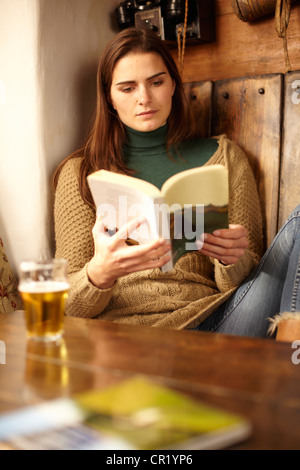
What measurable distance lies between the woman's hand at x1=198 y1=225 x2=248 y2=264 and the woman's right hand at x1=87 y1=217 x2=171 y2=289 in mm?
123

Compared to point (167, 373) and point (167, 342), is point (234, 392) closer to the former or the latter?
point (167, 373)

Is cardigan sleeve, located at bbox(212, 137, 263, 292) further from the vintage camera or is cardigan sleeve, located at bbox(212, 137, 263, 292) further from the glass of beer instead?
the glass of beer

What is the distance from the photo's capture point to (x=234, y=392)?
615 mm

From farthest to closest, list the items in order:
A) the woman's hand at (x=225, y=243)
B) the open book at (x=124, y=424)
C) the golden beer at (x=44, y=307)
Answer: the woman's hand at (x=225, y=243) → the golden beer at (x=44, y=307) → the open book at (x=124, y=424)

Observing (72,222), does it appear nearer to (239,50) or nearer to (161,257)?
(161,257)

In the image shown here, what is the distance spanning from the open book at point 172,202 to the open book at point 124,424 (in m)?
0.45

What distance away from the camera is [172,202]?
3.37 ft

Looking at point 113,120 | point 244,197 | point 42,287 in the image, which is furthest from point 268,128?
point 42,287

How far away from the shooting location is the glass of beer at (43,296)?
0.83 m

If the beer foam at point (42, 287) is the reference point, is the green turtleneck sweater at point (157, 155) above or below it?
above

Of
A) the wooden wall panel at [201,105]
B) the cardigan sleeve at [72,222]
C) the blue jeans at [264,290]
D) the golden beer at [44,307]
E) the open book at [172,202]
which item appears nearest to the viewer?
the golden beer at [44,307]

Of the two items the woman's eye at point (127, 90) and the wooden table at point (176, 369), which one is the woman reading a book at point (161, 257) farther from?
the wooden table at point (176, 369)

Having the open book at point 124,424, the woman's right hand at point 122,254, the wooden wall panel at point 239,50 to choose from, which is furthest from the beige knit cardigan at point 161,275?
the open book at point 124,424

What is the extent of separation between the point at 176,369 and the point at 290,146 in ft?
3.69
